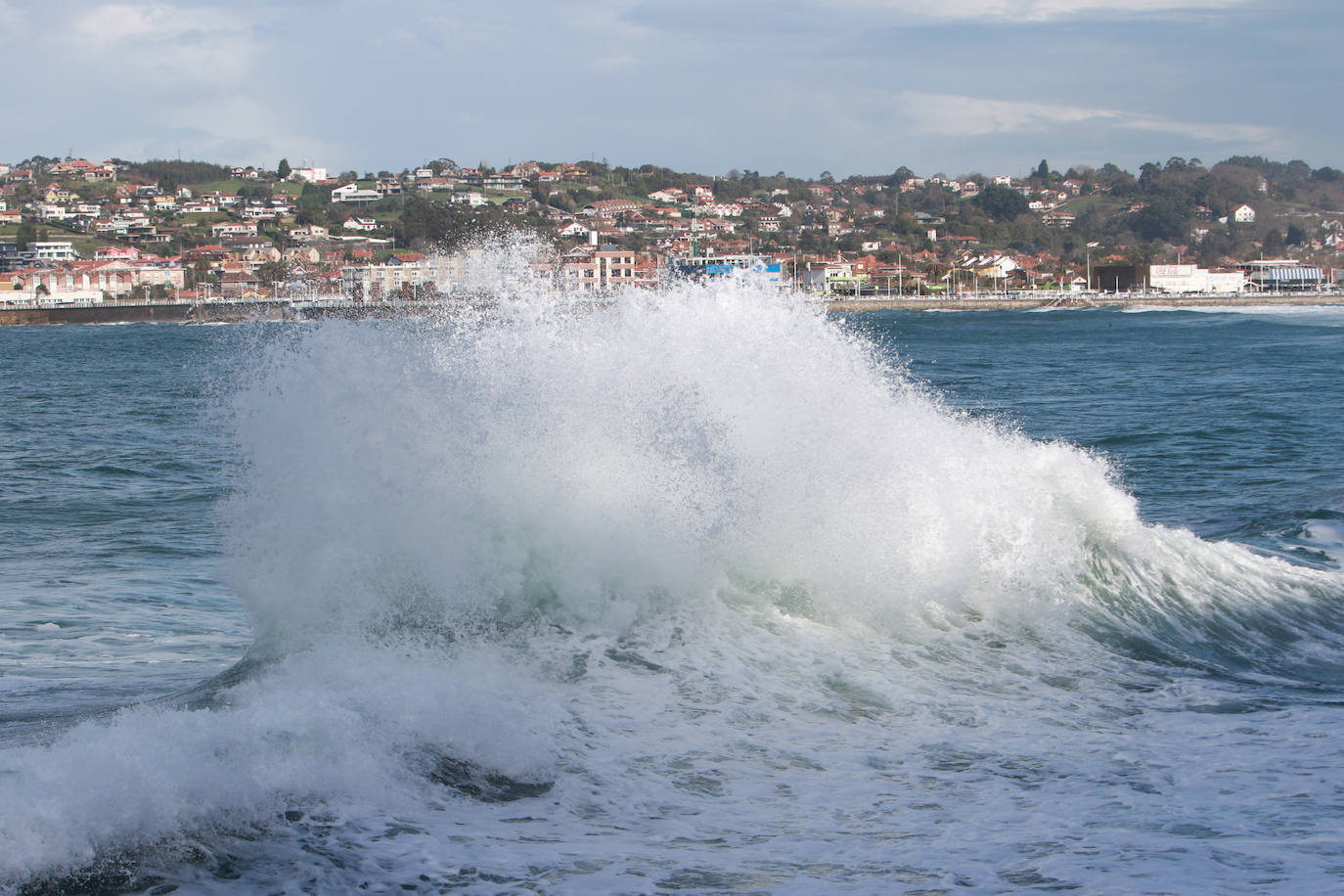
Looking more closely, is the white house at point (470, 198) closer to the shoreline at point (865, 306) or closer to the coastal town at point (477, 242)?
the coastal town at point (477, 242)

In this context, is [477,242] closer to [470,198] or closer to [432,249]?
[432,249]

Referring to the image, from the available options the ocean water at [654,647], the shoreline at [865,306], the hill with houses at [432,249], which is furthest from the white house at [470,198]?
the ocean water at [654,647]

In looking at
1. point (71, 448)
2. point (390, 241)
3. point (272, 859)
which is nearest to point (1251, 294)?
point (390, 241)

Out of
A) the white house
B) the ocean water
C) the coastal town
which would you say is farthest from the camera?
the white house

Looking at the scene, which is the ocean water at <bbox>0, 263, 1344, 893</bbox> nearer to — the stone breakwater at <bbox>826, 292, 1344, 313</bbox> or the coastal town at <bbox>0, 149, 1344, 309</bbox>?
the coastal town at <bbox>0, 149, 1344, 309</bbox>

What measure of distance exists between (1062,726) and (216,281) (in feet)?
449

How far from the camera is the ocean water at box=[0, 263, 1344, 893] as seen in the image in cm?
506

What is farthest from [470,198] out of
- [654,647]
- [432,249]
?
[654,647]

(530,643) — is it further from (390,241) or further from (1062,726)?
(390,241)

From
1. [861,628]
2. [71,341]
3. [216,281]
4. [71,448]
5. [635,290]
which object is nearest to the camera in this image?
[861,628]

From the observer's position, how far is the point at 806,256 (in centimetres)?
15662

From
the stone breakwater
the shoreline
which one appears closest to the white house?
the shoreline

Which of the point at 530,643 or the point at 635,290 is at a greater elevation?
the point at 635,290

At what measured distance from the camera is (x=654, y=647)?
785 cm
